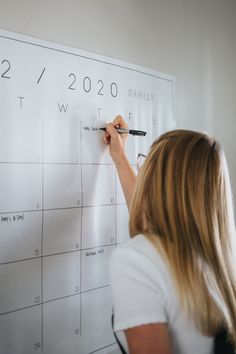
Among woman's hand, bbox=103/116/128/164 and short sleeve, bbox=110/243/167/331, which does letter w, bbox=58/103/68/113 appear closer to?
woman's hand, bbox=103/116/128/164

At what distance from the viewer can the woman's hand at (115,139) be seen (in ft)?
3.53

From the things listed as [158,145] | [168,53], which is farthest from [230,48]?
[158,145]

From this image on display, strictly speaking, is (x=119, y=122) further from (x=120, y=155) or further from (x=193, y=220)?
(x=193, y=220)

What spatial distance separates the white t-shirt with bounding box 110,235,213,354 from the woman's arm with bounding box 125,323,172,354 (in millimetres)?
12

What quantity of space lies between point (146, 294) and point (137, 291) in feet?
0.06

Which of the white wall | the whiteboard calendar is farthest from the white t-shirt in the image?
the white wall

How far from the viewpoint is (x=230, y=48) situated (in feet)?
5.50

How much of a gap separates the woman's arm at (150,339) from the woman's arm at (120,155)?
1.74 ft

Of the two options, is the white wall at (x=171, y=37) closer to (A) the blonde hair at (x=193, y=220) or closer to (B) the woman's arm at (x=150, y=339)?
(A) the blonde hair at (x=193, y=220)

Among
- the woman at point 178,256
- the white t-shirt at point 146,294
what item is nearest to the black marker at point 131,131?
the woman at point 178,256

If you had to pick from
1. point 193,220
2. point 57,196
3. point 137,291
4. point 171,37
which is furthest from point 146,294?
point 171,37

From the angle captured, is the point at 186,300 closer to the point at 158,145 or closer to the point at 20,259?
the point at 158,145

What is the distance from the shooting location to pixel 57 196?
96 cm

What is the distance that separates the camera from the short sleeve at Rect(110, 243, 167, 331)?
63cm
